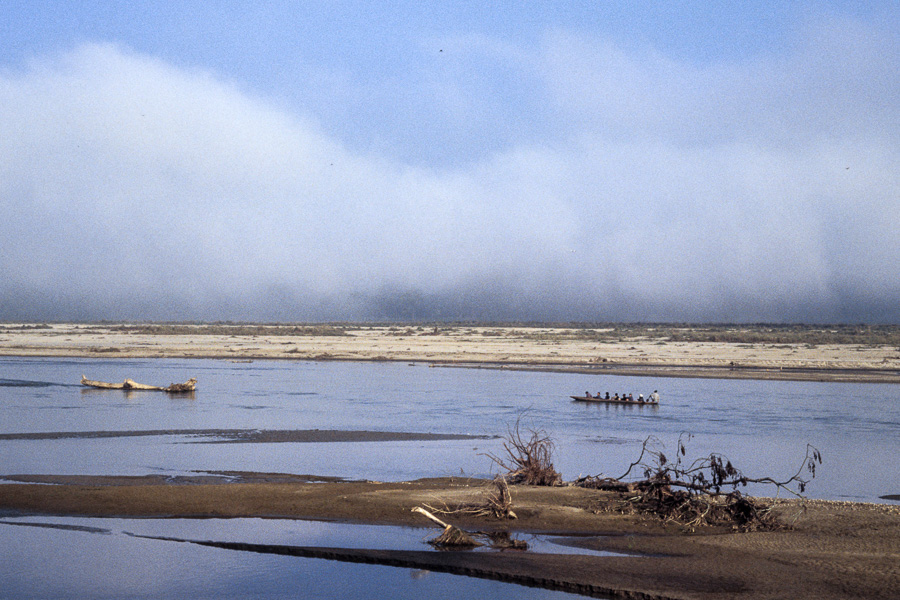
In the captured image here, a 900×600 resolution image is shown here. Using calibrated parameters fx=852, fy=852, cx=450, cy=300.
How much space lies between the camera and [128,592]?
11.0 m

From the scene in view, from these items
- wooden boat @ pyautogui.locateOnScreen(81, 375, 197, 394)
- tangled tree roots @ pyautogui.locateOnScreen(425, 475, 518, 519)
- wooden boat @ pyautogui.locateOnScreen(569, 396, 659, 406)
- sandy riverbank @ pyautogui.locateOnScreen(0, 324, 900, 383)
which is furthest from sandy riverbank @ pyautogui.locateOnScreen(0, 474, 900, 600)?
sandy riverbank @ pyautogui.locateOnScreen(0, 324, 900, 383)

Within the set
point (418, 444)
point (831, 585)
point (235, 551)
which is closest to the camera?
point (831, 585)

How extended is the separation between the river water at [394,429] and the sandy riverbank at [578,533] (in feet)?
2.68

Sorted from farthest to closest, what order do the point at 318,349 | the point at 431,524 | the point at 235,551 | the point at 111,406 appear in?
1. the point at 318,349
2. the point at 111,406
3. the point at 431,524
4. the point at 235,551

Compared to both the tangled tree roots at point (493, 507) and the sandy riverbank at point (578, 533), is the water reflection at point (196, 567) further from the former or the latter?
the tangled tree roots at point (493, 507)

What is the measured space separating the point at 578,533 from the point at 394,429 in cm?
1415

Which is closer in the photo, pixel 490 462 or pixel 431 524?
pixel 431 524

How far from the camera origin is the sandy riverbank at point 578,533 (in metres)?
11.2

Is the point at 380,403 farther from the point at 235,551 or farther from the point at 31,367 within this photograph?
Answer: the point at 31,367

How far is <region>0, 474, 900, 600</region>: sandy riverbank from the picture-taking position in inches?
440

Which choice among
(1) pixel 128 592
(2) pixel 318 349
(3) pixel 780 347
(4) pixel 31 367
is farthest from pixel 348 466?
(3) pixel 780 347

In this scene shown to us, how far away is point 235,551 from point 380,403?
22860 mm

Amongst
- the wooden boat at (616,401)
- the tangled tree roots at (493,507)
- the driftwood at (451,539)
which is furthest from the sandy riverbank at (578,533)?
the wooden boat at (616,401)

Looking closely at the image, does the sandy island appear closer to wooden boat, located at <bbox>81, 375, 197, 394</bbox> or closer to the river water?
the river water
